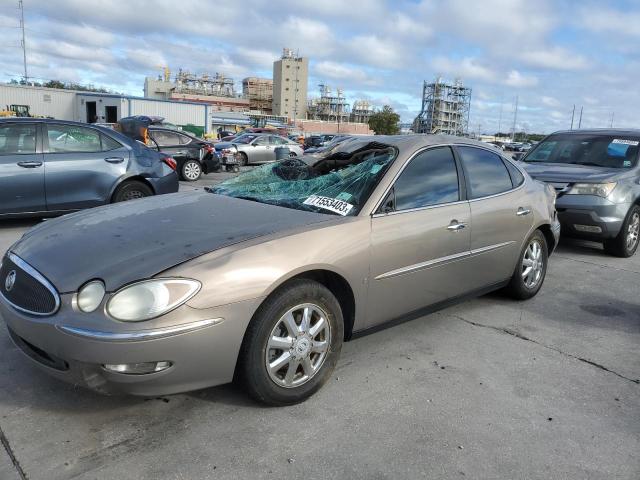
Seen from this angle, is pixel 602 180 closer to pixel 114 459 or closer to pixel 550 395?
pixel 550 395

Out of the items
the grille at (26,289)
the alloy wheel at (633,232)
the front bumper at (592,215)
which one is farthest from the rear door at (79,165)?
the alloy wheel at (633,232)

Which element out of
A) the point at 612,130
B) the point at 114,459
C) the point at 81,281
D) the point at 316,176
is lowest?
the point at 114,459

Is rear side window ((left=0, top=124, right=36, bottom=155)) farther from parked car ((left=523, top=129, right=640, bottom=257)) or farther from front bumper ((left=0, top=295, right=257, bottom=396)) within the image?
parked car ((left=523, top=129, right=640, bottom=257))

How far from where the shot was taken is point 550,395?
3215 mm

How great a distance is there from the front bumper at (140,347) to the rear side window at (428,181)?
4.74ft

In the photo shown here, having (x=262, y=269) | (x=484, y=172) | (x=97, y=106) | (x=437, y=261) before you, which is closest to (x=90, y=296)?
(x=262, y=269)

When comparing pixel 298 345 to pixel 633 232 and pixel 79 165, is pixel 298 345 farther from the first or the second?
pixel 633 232

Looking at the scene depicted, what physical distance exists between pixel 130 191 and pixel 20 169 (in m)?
1.37

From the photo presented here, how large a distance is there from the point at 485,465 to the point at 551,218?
3184 mm

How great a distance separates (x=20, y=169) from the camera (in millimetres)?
6734

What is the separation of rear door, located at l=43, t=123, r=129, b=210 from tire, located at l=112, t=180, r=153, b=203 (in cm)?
13

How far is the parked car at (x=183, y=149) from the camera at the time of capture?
1519 centimetres

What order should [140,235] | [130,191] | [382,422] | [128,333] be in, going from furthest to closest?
1. [130,191]
2. [140,235]
3. [382,422]
4. [128,333]

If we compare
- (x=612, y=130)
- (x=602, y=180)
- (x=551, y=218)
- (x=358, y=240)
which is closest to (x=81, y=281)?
(x=358, y=240)
